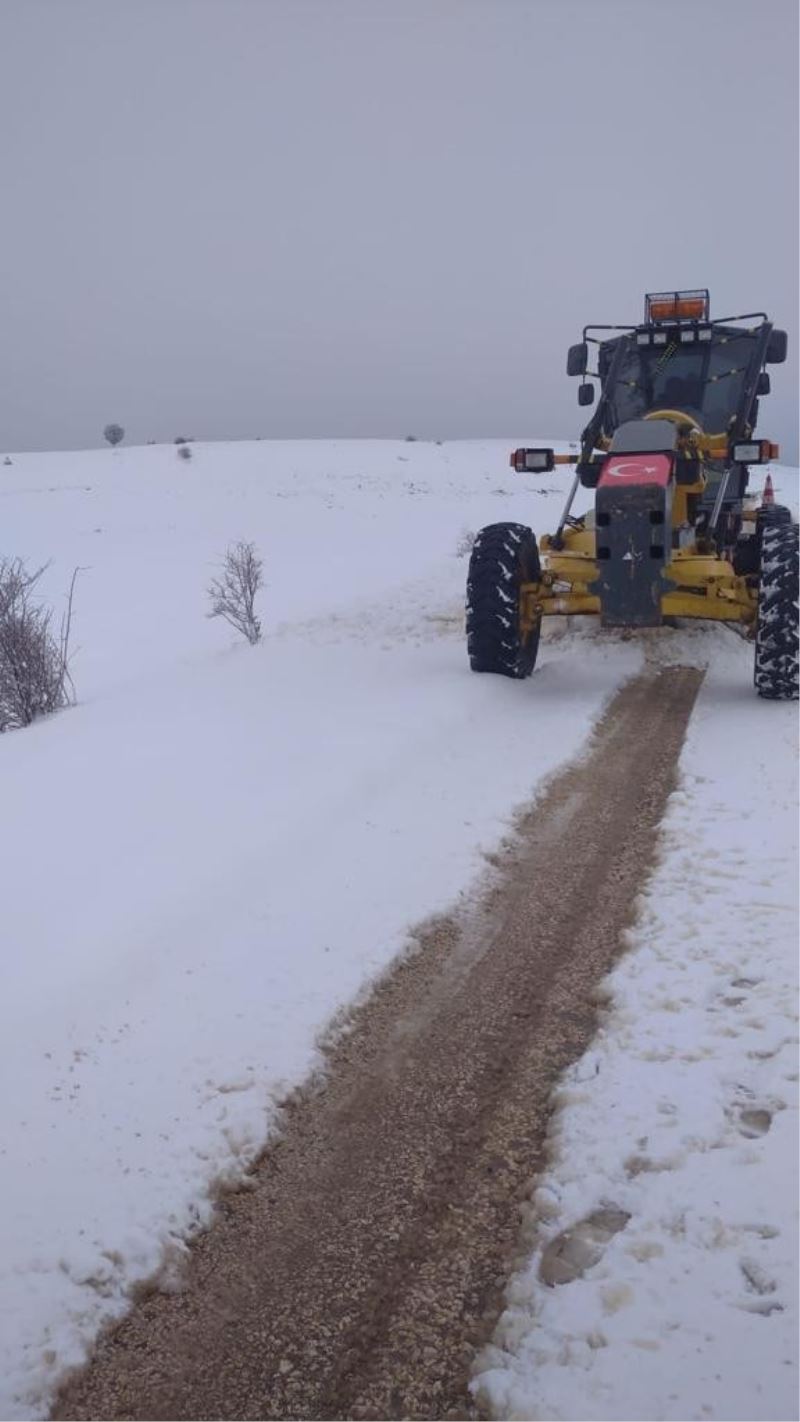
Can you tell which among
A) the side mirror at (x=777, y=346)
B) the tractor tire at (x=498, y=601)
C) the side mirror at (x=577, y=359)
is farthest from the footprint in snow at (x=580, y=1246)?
the side mirror at (x=777, y=346)

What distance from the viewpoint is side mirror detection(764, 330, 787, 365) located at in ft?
29.3

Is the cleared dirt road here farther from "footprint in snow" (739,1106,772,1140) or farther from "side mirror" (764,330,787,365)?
"side mirror" (764,330,787,365)

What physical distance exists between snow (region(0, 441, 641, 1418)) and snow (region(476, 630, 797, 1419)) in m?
0.94

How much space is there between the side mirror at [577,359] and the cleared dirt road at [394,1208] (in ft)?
19.9

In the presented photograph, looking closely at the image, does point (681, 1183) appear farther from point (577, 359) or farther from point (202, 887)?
point (577, 359)

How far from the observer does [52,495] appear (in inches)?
1411

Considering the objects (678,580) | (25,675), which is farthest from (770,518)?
(25,675)

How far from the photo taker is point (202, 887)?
14.4 ft

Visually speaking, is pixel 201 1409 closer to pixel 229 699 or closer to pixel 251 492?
pixel 229 699

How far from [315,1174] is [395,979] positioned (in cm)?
108

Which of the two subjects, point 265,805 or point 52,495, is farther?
point 52,495

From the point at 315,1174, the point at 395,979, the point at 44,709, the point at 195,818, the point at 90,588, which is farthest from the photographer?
the point at 90,588

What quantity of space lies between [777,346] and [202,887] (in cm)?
756

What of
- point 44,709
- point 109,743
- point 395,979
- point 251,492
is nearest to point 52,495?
point 251,492
